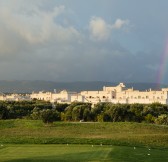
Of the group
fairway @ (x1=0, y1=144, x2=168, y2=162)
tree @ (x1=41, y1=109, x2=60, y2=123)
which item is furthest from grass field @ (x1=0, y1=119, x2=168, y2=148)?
fairway @ (x1=0, y1=144, x2=168, y2=162)

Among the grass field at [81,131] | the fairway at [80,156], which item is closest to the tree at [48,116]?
the grass field at [81,131]

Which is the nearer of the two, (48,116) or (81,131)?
(81,131)

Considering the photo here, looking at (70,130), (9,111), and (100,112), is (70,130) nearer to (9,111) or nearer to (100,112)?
(100,112)

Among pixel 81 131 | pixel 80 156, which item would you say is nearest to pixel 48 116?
pixel 81 131

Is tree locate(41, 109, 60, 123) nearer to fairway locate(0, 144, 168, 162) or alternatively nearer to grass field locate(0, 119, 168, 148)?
grass field locate(0, 119, 168, 148)

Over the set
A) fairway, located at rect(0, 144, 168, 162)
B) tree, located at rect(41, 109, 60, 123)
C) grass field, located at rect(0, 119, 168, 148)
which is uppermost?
tree, located at rect(41, 109, 60, 123)

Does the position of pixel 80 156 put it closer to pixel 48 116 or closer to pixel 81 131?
pixel 81 131

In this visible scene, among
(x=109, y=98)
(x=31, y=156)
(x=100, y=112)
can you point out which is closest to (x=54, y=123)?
(x=100, y=112)

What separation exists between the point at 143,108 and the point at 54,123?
94.6 feet

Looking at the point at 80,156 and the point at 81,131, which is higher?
the point at 81,131

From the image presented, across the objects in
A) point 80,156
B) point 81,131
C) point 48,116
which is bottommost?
point 80,156

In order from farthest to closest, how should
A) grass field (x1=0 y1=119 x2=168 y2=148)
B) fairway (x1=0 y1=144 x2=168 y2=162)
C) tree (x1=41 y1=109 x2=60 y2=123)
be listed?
tree (x1=41 y1=109 x2=60 y2=123) < grass field (x1=0 y1=119 x2=168 y2=148) < fairway (x1=0 y1=144 x2=168 y2=162)

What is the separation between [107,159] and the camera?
25828 mm

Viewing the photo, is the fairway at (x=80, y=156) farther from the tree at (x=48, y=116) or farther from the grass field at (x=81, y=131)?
the tree at (x=48, y=116)
